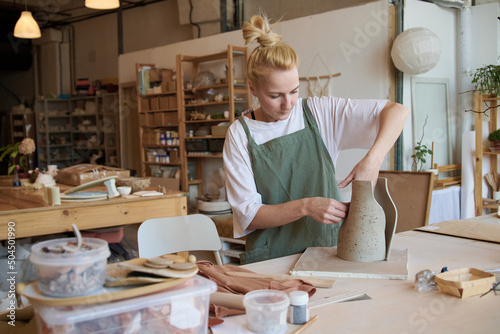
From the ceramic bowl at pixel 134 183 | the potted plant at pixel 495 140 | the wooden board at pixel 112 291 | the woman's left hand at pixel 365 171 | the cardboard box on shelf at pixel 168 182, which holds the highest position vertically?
the potted plant at pixel 495 140

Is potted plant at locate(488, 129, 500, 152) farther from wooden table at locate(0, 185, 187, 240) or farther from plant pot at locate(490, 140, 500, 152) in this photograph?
wooden table at locate(0, 185, 187, 240)

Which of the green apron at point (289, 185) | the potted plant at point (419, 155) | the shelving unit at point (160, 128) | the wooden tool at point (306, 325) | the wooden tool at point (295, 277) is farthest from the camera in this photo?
the shelving unit at point (160, 128)

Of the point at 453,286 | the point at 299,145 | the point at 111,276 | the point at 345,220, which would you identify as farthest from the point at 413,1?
the point at 111,276

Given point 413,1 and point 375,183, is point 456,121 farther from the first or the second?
point 375,183

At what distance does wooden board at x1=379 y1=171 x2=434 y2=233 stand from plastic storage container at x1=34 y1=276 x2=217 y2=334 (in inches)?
130

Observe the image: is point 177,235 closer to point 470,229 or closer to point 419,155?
point 470,229

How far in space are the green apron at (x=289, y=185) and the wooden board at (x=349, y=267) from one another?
0.18 metres

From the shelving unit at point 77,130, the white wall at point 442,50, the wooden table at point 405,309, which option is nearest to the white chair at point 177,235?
the wooden table at point 405,309

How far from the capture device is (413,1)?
4.70 metres

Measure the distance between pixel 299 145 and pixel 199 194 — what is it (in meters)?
5.01

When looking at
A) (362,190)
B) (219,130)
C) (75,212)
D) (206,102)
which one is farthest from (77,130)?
(362,190)

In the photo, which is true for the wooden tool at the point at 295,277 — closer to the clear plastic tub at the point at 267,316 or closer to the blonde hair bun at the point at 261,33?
the clear plastic tub at the point at 267,316

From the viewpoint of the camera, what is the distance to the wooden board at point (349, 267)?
4.92 feet

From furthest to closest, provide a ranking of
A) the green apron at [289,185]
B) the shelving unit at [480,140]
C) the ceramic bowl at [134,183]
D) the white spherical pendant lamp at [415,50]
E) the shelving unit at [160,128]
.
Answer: the shelving unit at [160,128], the shelving unit at [480,140], the white spherical pendant lamp at [415,50], the ceramic bowl at [134,183], the green apron at [289,185]
